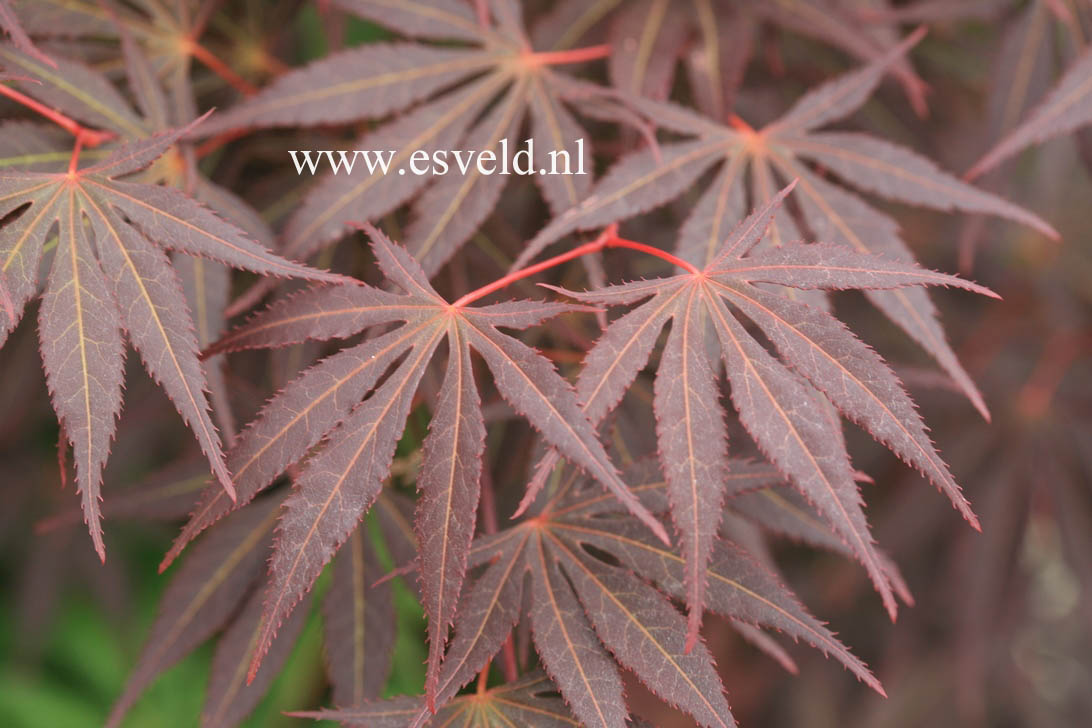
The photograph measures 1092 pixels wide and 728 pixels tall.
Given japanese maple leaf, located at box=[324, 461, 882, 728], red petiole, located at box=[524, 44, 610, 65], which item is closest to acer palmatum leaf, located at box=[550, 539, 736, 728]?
japanese maple leaf, located at box=[324, 461, 882, 728]

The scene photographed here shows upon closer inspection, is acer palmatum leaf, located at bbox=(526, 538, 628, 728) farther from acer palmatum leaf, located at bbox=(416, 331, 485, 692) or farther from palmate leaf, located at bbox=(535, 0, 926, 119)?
palmate leaf, located at bbox=(535, 0, 926, 119)

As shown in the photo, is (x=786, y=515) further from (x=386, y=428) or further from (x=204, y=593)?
(x=204, y=593)

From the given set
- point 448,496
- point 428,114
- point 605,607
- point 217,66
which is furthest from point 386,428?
point 217,66

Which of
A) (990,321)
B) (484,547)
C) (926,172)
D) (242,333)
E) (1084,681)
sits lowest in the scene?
(1084,681)

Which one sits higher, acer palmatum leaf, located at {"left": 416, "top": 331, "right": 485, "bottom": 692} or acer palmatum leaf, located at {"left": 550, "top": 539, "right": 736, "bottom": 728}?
acer palmatum leaf, located at {"left": 416, "top": 331, "right": 485, "bottom": 692}

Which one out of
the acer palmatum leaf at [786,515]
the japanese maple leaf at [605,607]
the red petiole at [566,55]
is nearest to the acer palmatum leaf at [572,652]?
the japanese maple leaf at [605,607]

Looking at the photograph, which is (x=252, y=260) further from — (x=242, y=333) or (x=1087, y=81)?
(x=1087, y=81)

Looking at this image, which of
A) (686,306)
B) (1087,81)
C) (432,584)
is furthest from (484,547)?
(1087,81)
